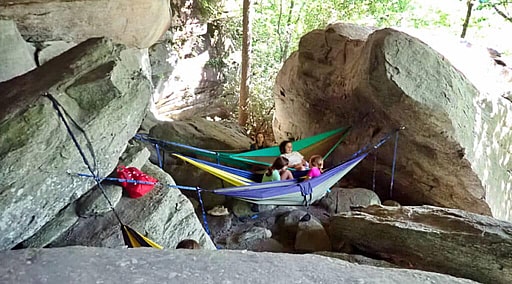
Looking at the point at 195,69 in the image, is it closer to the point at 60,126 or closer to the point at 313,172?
A: the point at 313,172

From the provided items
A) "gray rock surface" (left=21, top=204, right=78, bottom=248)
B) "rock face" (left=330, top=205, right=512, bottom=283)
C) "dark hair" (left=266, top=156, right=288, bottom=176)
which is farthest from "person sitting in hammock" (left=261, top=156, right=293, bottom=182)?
"gray rock surface" (left=21, top=204, right=78, bottom=248)

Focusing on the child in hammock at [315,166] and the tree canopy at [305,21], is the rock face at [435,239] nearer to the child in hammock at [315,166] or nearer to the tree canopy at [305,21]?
the child in hammock at [315,166]

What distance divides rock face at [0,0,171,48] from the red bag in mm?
1064

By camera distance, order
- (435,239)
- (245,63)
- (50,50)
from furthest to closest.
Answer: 1. (245,63)
2. (50,50)
3. (435,239)

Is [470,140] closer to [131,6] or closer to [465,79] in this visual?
[465,79]

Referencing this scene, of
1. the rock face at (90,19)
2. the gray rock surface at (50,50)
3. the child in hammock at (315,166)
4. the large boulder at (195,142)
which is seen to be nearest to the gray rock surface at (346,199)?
the child in hammock at (315,166)

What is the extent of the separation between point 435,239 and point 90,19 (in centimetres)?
241

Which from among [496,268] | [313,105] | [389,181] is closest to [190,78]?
[313,105]

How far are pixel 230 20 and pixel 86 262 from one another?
5.31 metres

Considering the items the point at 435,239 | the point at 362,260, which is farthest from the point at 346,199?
the point at 435,239

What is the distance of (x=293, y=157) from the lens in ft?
A: 11.4

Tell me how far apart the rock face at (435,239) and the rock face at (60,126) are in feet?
4.41

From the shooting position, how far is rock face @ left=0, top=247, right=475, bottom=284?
1410 mm

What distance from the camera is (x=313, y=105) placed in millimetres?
4070
